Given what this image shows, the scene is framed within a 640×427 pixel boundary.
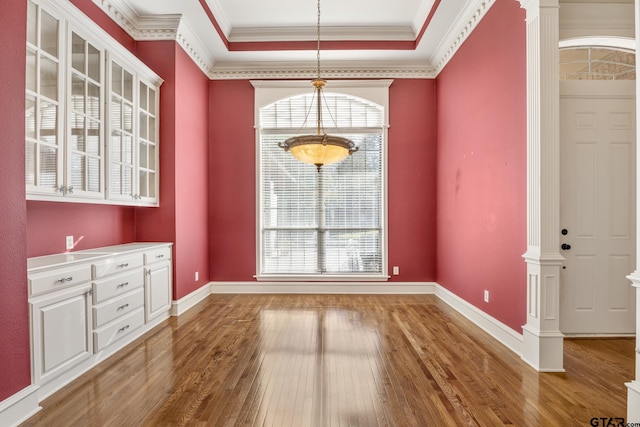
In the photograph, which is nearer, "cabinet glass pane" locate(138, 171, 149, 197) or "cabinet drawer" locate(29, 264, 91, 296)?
"cabinet drawer" locate(29, 264, 91, 296)

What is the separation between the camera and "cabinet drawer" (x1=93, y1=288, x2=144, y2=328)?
2.93m

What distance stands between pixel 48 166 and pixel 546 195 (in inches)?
152

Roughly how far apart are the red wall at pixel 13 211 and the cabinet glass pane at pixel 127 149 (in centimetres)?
142

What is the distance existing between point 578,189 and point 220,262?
15.5 ft

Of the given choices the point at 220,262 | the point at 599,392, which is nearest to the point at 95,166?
the point at 220,262

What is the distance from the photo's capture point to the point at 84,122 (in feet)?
10.1

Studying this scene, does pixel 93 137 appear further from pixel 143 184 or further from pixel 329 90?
pixel 329 90

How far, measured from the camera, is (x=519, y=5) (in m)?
3.10

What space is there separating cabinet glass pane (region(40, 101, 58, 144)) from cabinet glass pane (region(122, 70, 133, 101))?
1060 millimetres

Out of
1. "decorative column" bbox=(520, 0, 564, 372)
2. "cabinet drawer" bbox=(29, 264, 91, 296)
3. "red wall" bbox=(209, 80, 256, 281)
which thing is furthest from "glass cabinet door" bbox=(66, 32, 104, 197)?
"decorative column" bbox=(520, 0, 564, 372)

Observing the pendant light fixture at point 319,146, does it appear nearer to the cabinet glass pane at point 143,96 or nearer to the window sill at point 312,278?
the cabinet glass pane at point 143,96

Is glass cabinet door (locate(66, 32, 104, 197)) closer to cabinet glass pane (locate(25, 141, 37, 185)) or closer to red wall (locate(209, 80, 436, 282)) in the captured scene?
cabinet glass pane (locate(25, 141, 37, 185))

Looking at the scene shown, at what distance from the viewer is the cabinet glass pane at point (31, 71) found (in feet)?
8.08

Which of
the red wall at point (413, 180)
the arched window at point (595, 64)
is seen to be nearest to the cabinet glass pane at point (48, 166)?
the red wall at point (413, 180)
